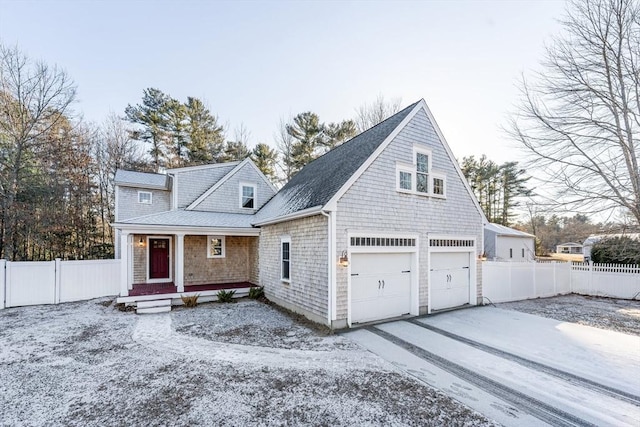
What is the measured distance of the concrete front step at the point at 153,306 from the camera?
9164 millimetres

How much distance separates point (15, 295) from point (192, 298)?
20.1ft

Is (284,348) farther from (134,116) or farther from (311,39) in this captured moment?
(134,116)

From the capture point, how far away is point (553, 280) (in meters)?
12.9

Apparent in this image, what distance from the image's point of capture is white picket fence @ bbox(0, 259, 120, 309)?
32.2ft

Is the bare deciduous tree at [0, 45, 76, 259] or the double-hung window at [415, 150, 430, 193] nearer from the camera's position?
the double-hung window at [415, 150, 430, 193]

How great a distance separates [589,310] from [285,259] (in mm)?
10872

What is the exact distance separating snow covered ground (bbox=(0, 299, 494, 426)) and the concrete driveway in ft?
1.56

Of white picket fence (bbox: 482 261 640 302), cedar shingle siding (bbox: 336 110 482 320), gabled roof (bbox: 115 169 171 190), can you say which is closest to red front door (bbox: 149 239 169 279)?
gabled roof (bbox: 115 169 171 190)

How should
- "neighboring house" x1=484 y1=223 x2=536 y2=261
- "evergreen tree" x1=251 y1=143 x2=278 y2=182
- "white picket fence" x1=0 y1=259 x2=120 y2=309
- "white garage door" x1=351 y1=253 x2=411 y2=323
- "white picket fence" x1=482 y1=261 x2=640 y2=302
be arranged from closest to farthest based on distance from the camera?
1. "white garage door" x1=351 y1=253 x2=411 y2=323
2. "white picket fence" x1=0 y1=259 x2=120 y2=309
3. "white picket fence" x1=482 y1=261 x2=640 y2=302
4. "neighboring house" x1=484 y1=223 x2=536 y2=261
5. "evergreen tree" x1=251 y1=143 x2=278 y2=182

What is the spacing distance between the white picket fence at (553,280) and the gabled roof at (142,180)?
49.1ft

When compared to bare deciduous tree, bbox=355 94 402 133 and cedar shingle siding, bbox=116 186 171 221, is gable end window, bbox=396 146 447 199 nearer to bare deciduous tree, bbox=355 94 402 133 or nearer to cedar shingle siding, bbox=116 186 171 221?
cedar shingle siding, bbox=116 186 171 221

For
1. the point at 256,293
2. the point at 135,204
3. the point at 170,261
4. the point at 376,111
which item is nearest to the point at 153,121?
the point at 135,204

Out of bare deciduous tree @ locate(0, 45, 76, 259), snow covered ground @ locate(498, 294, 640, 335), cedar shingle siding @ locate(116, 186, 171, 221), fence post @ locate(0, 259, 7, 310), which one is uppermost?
bare deciduous tree @ locate(0, 45, 76, 259)

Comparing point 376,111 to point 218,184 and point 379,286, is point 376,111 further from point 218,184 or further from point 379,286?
point 379,286
